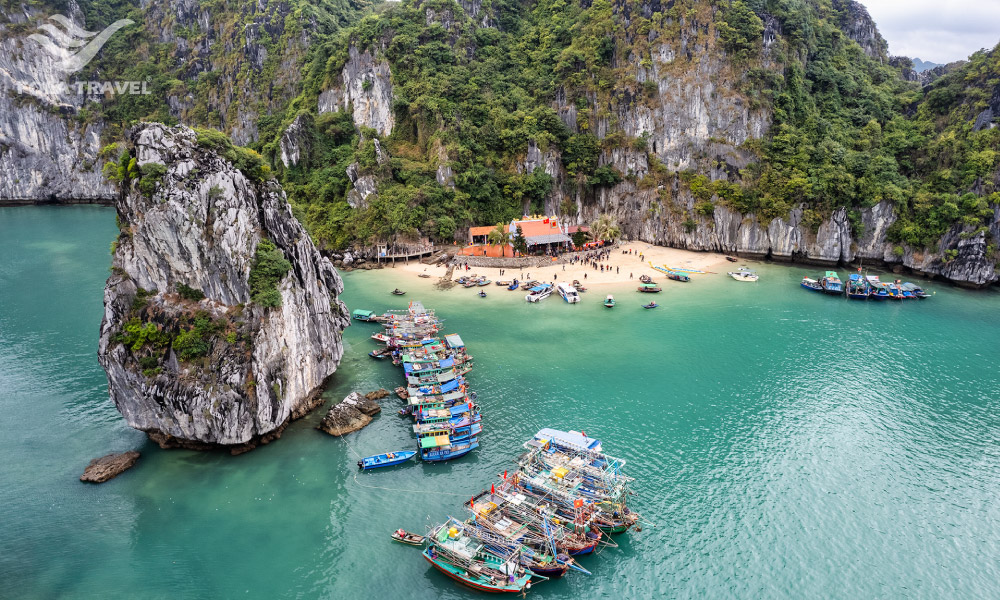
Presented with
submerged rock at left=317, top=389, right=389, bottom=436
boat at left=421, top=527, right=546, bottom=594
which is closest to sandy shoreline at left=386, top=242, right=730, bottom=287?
submerged rock at left=317, top=389, right=389, bottom=436

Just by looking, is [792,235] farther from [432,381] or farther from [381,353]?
[381,353]

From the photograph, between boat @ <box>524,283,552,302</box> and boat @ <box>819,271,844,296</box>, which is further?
boat @ <box>819,271,844,296</box>

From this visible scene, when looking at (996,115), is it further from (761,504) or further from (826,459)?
(761,504)

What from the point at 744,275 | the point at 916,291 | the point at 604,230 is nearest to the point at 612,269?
the point at 604,230

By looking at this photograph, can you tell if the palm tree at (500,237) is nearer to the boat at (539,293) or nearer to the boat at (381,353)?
the boat at (539,293)

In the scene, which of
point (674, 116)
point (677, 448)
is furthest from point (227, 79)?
point (677, 448)

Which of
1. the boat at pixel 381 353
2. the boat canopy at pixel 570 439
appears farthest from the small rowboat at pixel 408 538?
the boat at pixel 381 353

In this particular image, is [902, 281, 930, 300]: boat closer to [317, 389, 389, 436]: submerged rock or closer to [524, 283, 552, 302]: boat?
[524, 283, 552, 302]: boat
